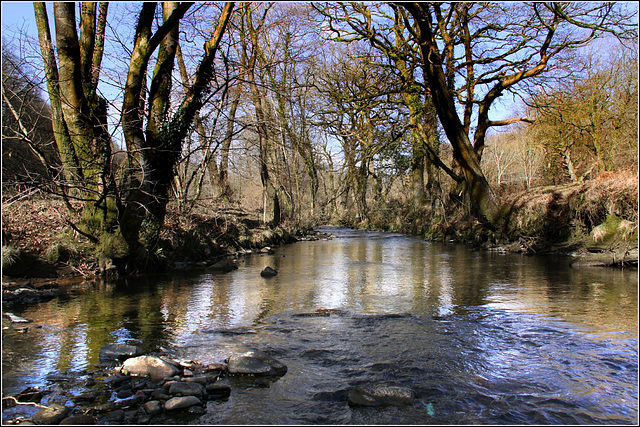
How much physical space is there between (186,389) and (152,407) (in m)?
0.32

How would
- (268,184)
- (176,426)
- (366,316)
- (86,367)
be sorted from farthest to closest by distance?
1. (268,184)
2. (366,316)
3. (86,367)
4. (176,426)

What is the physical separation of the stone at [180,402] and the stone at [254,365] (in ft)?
2.16

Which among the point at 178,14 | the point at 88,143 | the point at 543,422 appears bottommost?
the point at 543,422

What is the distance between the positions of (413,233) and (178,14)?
751 inches

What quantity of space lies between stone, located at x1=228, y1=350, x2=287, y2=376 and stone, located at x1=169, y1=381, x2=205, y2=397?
463 mm

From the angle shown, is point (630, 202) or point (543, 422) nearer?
point (543, 422)

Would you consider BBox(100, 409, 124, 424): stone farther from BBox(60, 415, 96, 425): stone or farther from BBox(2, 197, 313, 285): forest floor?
BBox(2, 197, 313, 285): forest floor

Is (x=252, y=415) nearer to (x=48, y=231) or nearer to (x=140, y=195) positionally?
(x=140, y=195)

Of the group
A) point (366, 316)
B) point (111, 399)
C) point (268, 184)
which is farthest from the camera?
point (268, 184)

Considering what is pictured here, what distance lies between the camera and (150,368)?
395cm

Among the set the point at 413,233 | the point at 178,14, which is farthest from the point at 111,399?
the point at 413,233

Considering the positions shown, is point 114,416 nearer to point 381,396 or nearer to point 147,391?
point 147,391

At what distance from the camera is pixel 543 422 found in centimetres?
316

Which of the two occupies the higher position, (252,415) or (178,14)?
(178,14)
